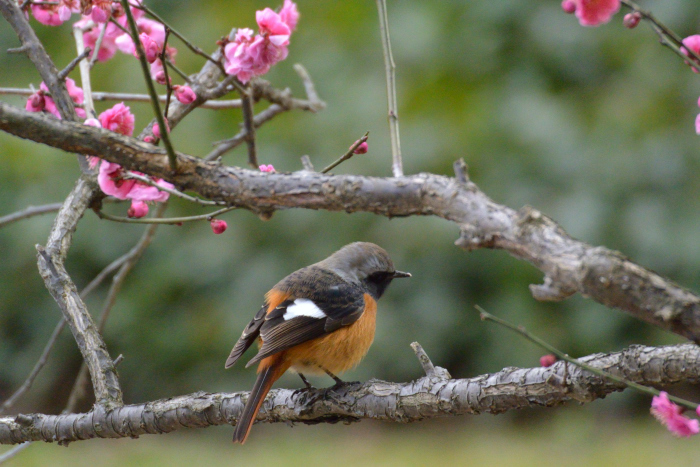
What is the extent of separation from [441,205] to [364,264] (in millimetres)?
1934

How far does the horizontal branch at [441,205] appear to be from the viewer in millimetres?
1047

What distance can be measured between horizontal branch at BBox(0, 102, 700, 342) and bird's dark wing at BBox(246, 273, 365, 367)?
122 cm

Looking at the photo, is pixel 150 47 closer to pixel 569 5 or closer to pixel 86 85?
pixel 86 85

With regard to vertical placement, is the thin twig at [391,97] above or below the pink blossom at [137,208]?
above

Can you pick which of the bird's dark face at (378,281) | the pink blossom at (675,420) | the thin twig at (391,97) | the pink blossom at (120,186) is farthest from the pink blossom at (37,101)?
the pink blossom at (675,420)

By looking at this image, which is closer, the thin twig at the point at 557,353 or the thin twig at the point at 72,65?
the thin twig at the point at 557,353

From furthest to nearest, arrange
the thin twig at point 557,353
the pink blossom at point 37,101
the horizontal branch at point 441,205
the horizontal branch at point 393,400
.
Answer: the pink blossom at point 37,101, the horizontal branch at point 393,400, the thin twig at point 557,353, the horizontal branch at point 441,205

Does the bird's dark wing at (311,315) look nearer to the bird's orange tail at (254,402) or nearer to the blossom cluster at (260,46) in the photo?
the bird's orange tail at (254,402)

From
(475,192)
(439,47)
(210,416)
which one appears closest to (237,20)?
(439,47)

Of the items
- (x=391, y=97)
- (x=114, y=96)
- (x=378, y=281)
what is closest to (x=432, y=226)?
(x=378, y=281)

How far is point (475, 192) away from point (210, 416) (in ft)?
4.10

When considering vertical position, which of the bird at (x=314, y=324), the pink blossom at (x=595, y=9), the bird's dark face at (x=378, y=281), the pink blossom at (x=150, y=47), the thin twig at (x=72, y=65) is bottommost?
the bird at (x=314, y=324)

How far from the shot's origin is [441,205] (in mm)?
1252

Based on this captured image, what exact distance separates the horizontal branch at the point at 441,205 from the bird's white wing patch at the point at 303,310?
1.33m
